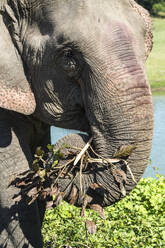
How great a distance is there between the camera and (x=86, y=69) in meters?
2.09

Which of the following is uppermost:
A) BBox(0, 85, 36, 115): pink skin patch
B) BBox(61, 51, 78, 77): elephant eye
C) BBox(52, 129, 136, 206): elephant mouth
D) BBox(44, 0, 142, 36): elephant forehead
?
BBox(44, 0, 142, 36): elephant forehead

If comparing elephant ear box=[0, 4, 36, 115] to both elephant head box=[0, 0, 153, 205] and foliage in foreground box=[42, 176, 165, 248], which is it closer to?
elephant head box=[0, 0, 153, 205]

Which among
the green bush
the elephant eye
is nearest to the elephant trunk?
the elephant eye

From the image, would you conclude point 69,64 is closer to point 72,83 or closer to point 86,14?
point 72,83

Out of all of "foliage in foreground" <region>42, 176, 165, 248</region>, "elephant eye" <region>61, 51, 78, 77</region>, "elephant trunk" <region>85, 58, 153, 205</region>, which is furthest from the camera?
"foliage in foreground" <region>42, 176, 165, 248</region>

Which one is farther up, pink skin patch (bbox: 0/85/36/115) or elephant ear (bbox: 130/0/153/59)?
elephant ear (bbox: 130/0/153/59)

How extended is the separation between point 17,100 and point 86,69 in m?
0.39

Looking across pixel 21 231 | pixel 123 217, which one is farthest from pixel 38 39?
pixel 123 217

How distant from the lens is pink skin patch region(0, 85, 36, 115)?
2.27 metres

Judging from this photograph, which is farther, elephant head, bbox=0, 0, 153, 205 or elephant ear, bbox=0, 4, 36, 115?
elephant ear, bbox=0, 4, 36, 115

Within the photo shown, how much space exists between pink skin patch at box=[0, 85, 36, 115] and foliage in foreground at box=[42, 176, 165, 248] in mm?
1065

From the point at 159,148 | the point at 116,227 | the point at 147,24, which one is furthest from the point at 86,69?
the point at 159,148

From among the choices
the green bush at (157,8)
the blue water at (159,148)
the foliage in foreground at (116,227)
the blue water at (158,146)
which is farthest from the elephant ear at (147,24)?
the green bush at (157,8)

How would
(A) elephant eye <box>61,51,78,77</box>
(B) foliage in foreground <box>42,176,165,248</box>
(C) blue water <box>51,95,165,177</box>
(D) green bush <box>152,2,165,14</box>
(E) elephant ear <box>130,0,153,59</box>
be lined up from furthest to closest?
(D) green bush <box>152,2,165,14</box>, (C) blue water <box>51,95,165,177</box>, (B) foliage in foreground <box>42,176,165,248</box>, (E) elephant ear <box>130,0,153,59</box>, (A) elephant eye <box>61,51,78,77</box>
